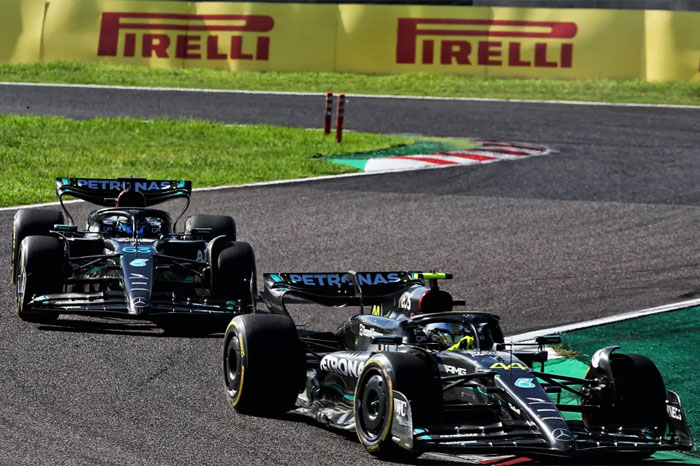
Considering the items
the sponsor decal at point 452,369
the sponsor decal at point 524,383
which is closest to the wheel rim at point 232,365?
the sponsor decal at point 452,369

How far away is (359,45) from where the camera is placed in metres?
30.0

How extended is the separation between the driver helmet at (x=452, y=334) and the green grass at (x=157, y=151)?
377 inches

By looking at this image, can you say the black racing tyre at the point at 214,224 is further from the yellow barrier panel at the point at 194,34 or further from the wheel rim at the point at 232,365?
the yellow barrier panel at the point at 194,34

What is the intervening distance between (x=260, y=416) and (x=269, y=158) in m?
13.0

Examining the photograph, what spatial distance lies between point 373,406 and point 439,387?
18.4 inches

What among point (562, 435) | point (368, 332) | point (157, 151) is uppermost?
point (157, 151)

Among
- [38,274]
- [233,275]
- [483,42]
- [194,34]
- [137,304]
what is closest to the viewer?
[137,304]

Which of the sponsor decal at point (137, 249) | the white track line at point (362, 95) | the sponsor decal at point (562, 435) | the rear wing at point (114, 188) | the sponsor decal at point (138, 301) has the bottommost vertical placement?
the sponsor decal at point (562, 435)

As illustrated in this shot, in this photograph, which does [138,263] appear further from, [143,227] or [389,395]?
[389,395]

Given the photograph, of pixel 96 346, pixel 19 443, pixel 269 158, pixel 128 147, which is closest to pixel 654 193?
pixel 269 158

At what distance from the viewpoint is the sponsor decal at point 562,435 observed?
634 cm

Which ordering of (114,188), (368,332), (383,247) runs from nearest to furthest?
(368,332) → (114,188) → (383,247)

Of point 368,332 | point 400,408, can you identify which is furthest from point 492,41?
point 400,408

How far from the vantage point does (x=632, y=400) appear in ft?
23.2
